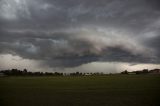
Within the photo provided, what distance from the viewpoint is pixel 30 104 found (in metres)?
32.2

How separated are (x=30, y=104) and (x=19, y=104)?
4.27 ft

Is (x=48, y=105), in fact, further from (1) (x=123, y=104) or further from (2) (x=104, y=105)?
(1) (x=123, y=104)

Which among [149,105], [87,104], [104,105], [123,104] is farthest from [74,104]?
[149,105]

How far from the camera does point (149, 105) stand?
29.6 meters

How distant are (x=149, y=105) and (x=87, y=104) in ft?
22.6

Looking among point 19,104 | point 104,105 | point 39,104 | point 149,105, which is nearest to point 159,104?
point 149,105

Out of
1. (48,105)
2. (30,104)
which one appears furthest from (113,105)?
(30,104)

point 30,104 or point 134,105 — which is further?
point 30,104

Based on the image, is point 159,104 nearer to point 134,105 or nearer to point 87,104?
point 134,105

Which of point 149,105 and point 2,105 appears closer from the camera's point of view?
point 149,105

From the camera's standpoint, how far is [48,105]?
102ft

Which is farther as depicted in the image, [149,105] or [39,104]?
[39,104]

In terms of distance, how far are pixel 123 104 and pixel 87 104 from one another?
4093 mm

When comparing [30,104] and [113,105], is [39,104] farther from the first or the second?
[113,105]
